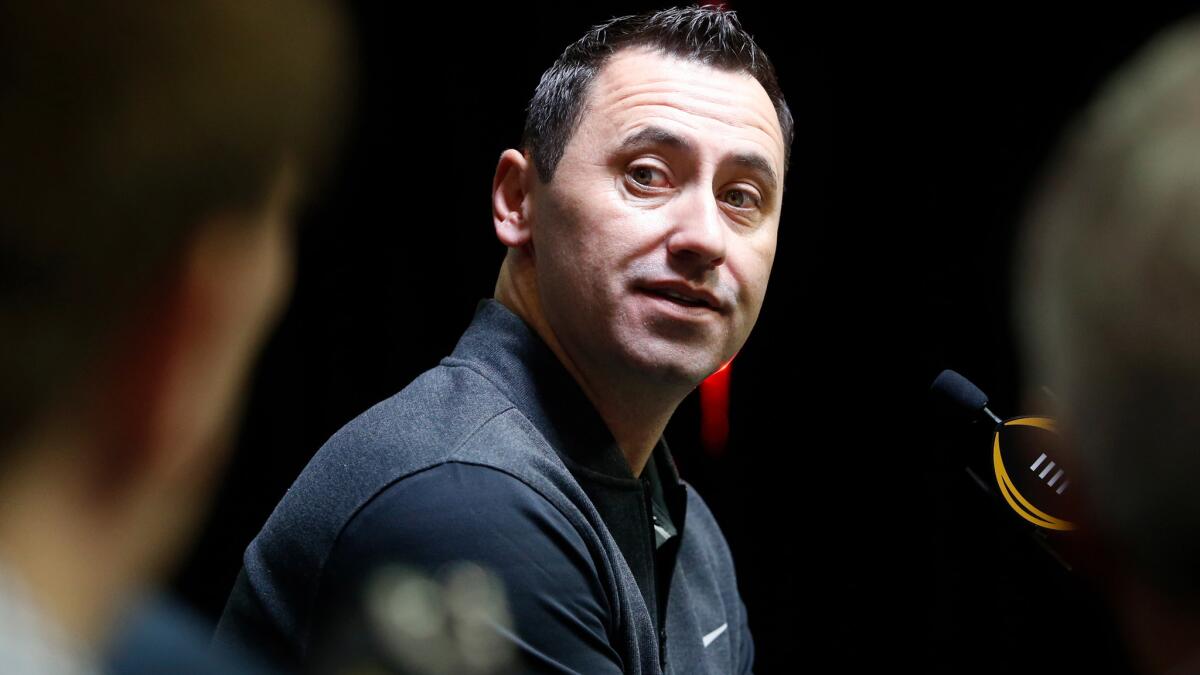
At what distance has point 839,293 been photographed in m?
2.20

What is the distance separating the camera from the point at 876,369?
7.25 feet

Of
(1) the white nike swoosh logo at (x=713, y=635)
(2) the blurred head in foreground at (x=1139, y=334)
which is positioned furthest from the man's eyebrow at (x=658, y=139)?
(2) the blurred head in foreground at (x=1139, y=334)

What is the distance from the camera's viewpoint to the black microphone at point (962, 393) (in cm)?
131

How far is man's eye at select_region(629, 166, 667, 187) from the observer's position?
4.61ft

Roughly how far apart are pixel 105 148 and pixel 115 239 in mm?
36

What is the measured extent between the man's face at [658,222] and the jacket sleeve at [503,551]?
27 cm

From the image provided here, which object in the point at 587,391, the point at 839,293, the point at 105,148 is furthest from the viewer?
the point at 839,293

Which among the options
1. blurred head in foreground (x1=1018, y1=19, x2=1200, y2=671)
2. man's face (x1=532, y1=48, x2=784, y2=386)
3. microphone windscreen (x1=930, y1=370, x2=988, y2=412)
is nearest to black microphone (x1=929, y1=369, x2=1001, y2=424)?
microphone windscreen (x1=930, y1=370, x2=988, y2=412)

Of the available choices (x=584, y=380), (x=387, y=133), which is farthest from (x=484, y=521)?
(x=387, y=133)

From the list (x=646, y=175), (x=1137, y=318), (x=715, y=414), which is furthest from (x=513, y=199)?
(x=1137, y=318)

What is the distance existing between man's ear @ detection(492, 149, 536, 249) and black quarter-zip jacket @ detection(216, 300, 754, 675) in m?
0.09

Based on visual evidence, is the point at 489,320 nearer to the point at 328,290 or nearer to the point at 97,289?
the point at 328,290

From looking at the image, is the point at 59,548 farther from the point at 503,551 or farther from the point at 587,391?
the point at 587,391

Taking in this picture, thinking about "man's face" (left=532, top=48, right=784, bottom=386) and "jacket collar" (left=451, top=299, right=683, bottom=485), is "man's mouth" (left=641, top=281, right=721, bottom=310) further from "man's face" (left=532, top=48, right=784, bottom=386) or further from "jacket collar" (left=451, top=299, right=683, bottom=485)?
"jacket collar" (left=451, top=299, right=683, bottom=485)
